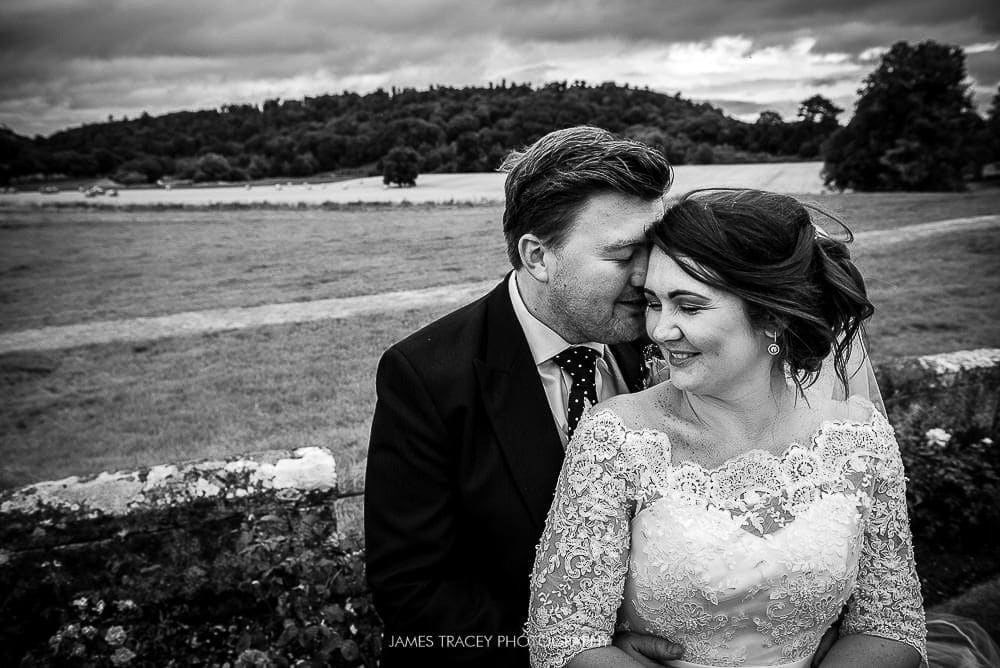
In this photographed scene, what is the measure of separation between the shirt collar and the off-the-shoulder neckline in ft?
1.37

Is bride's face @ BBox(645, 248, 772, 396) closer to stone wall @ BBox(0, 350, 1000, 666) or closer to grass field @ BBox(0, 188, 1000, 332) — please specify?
stone wall @ BBox(0, 350, 1000, 666)

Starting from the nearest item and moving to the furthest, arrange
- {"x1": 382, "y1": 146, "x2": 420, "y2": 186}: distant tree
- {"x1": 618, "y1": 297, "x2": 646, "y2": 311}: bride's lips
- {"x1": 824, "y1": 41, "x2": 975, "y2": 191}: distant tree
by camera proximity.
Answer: {"x1": 618, "y1": 297, "x2": 646, "y2": 311}: bride's lips, {"x1": 382, "y1": 146, "x2": 420, "y2": 186}: distant tree, {"x1": 824, "y1": 41, "x2": 975, "y2": 191}: distant tree

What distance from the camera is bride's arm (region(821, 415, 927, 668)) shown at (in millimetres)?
2084

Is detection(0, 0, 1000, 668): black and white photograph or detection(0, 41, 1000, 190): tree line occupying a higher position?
detection(0, 41, 1000, 190): tree line

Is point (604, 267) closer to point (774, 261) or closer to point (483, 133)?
point (774, 261)

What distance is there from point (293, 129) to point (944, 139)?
27655 millimetres

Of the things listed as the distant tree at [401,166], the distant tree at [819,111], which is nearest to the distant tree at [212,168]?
the distant tree at [401,166]

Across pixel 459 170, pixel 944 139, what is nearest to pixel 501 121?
pixel 459 170

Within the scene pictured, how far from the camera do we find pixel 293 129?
619 inches

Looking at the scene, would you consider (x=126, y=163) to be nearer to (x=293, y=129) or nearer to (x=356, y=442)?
(x=293, y=129)

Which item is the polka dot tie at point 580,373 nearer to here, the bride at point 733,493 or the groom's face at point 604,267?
the groom's face at point 604,267

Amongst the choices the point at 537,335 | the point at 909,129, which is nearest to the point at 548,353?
the point at 537,335

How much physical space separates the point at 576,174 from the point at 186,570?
2.13 m

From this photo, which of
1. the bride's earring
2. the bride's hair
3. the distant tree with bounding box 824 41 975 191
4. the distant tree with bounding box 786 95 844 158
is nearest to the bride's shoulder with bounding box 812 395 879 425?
the bride's hair
